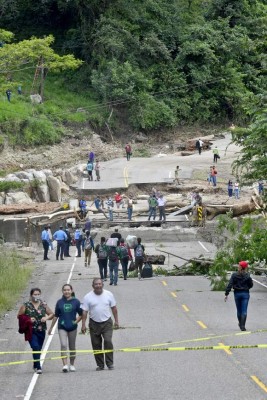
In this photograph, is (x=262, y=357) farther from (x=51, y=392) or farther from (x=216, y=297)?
(x=216, y=297)

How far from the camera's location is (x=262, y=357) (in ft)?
54.9

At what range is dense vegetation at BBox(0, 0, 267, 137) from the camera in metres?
75.1

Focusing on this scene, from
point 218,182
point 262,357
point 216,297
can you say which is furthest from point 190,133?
point 262,357

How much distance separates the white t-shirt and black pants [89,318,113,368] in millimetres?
86

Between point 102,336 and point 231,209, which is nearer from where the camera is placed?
point 102,336

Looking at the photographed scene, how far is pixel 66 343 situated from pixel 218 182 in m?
43.5

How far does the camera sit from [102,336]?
16.1 meters

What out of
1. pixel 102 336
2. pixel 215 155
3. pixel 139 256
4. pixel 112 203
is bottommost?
pixel 139 256

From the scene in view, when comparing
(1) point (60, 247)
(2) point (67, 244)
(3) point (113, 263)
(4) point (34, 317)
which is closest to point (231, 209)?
(2) point (67, 244)

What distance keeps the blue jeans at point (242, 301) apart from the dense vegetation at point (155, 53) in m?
54.0

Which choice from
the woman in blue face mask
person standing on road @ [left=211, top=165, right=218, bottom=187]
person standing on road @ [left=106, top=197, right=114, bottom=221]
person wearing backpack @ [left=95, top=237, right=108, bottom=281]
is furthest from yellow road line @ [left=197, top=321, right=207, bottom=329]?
person standing on road @ [left=211, top=165, right=218, bottom=187]

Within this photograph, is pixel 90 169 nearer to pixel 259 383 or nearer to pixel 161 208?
pixel 161 208

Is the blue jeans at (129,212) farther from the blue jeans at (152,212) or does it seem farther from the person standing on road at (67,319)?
the person standing on road at (67,319)

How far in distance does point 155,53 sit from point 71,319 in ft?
210
